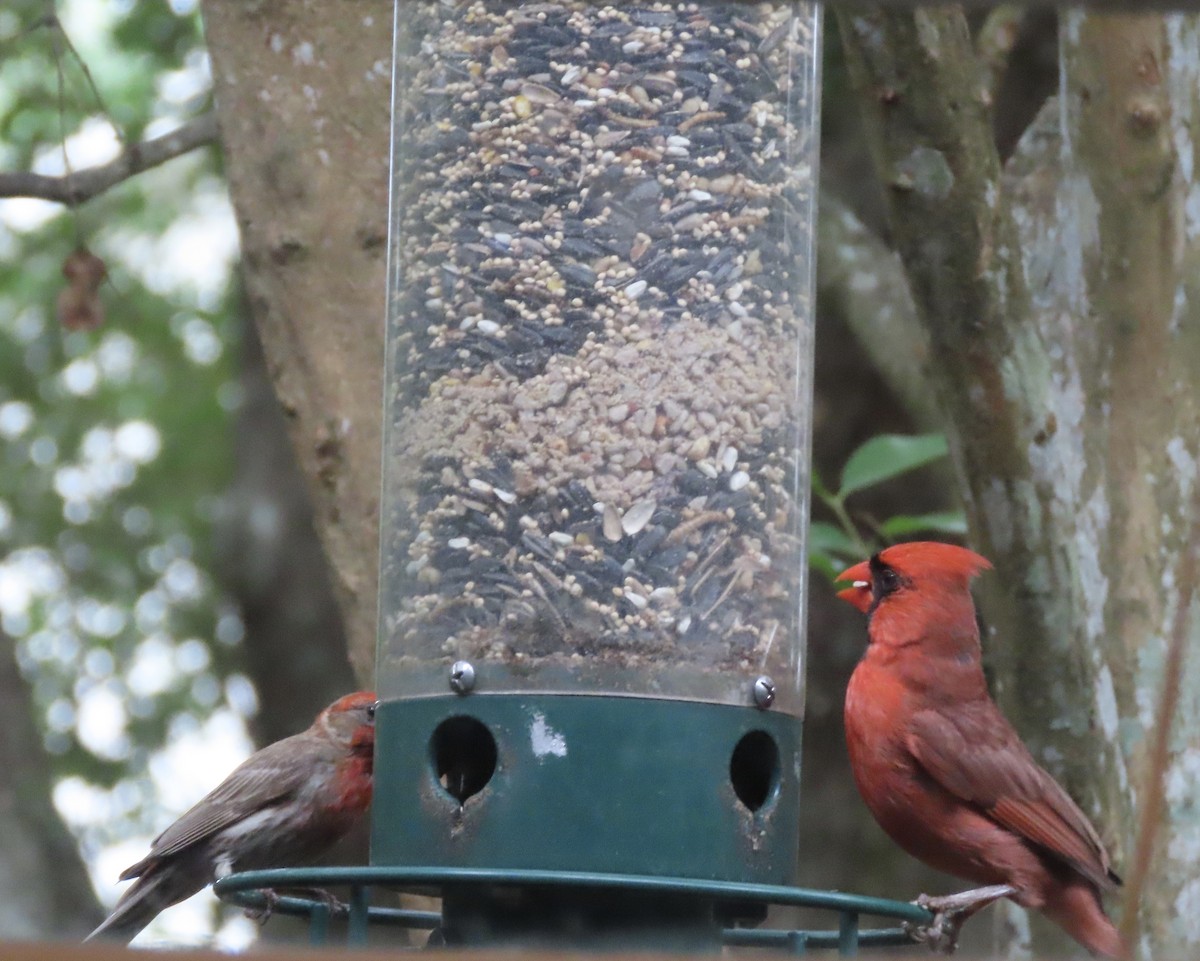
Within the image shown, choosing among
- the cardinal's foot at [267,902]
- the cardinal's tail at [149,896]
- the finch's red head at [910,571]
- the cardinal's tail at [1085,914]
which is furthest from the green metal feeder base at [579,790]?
the cardinal's tail at [149,896]

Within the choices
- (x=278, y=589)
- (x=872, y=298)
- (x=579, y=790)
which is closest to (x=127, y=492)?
(x=278, y=589)

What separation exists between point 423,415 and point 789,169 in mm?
962

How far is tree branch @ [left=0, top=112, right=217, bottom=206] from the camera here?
5652mm

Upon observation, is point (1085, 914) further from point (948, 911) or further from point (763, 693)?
point (763, 693)

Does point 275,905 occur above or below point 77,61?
below

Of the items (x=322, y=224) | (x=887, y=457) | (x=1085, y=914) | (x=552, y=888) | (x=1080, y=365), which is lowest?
(x=1085, y=914)

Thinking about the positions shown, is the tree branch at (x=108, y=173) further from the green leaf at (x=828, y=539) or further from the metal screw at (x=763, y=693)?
the metal screw at (x=763, y=693)

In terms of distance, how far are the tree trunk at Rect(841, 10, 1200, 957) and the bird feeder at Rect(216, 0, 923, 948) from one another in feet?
2.37

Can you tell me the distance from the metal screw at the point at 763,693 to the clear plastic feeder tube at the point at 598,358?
19mm

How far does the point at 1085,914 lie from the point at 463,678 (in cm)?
201

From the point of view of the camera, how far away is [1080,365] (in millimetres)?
5137

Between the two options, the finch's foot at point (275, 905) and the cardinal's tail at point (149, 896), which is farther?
the cardinal's tail at point (149, 896)

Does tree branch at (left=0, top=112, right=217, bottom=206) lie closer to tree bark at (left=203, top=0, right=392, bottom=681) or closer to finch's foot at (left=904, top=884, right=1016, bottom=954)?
tree bark at (left=203, top=0, right=392, bottom=681)

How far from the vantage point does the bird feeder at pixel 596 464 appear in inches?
142
